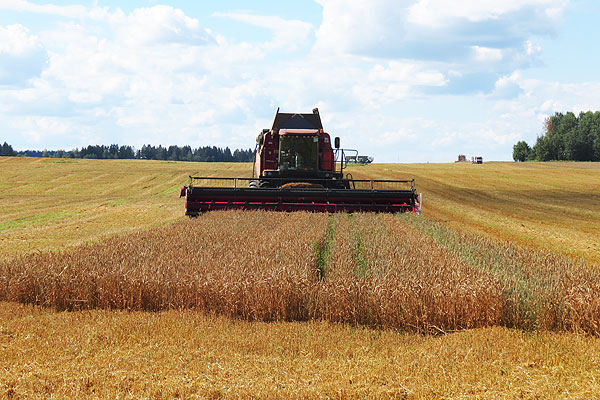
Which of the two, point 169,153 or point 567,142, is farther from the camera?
point 169,153

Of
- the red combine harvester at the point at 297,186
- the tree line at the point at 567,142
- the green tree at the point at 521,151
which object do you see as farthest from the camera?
the green tree at the point at 521,151

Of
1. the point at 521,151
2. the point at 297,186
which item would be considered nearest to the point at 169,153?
the point at 521,151

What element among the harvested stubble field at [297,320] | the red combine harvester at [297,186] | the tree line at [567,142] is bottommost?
the harvested stubble field at [297,320]

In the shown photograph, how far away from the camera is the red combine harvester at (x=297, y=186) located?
17547mm

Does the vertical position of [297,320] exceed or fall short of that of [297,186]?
it falls short

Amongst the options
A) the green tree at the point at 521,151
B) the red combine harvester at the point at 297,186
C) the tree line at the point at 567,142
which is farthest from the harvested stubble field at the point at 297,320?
the green tree at the point at 521,151

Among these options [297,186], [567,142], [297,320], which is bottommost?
[297,320]

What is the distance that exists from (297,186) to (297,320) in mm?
11439

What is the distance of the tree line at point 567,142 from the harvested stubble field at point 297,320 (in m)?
91.0

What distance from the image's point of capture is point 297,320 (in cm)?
712

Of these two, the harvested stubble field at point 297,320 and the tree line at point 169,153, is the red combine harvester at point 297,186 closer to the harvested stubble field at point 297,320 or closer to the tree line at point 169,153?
the harvested stubble field at point 297,320

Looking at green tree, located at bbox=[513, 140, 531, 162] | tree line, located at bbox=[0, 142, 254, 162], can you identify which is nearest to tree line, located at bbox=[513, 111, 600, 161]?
green tree, located at bbox=[513, 140, 531, 162]

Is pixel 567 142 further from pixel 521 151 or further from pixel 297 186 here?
pixel 297 186

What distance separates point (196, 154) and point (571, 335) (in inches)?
5630
